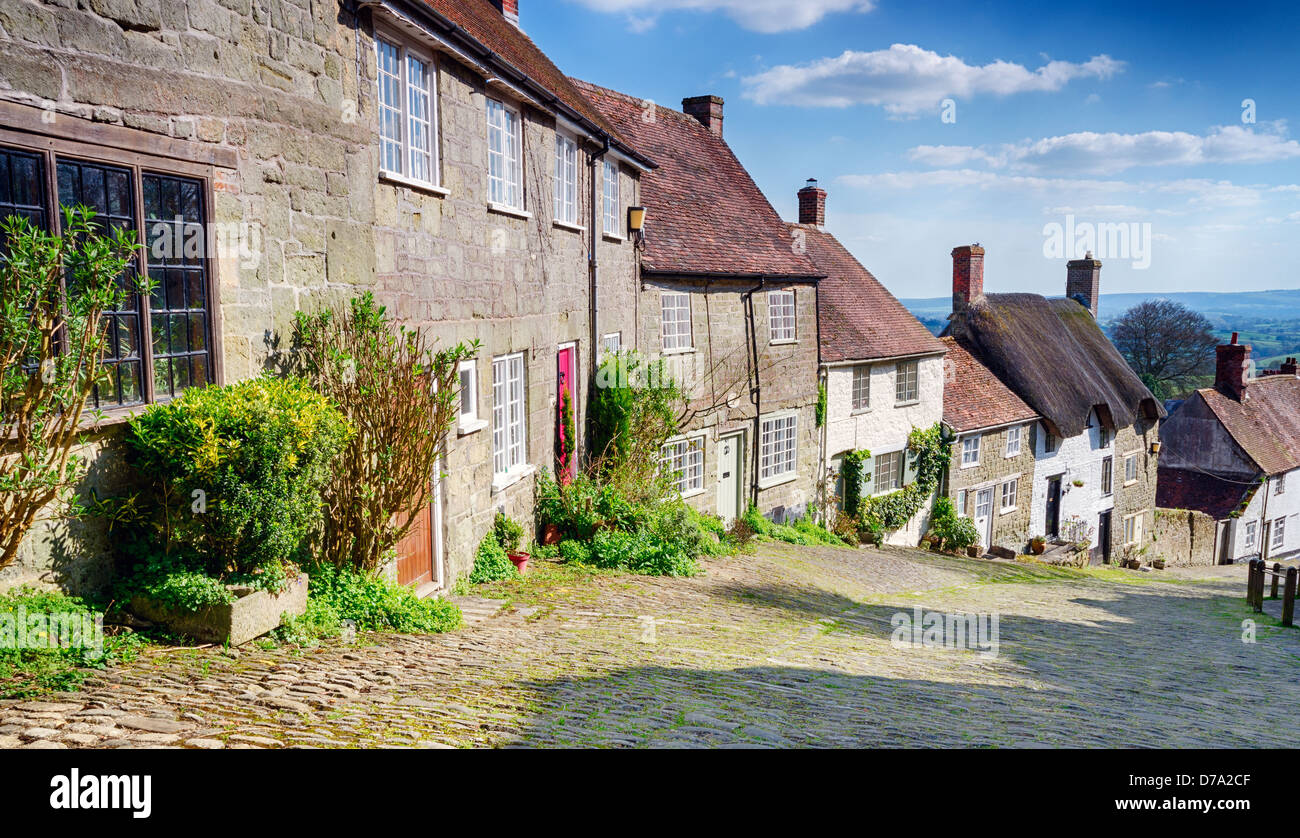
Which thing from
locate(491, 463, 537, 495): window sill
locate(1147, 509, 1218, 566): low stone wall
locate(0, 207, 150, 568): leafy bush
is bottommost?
locate(1147, 509, 1218, 566): low stone wall

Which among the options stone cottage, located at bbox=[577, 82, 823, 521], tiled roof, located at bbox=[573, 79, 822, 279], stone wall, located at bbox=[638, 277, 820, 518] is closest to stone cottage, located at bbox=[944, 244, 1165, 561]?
stone wall, located at bbox=[638, 277, 820, 518]

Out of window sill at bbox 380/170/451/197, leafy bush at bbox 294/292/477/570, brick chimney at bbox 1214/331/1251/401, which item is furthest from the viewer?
brick chimney at bbox 1214/331/1251/401

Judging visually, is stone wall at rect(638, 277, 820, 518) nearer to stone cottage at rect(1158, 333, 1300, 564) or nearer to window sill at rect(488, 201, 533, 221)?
window sill at rect(488, 201, 533, 221)

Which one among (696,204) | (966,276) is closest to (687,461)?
(696,204)

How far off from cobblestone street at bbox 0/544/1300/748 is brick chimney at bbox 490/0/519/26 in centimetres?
1022

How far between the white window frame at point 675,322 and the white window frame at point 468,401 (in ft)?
24.8

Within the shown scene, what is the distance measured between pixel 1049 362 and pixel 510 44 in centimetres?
2301

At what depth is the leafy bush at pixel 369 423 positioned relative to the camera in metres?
7.43

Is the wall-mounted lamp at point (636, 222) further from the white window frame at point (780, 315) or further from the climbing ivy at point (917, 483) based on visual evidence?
the climbing ivy at point (917, 483)

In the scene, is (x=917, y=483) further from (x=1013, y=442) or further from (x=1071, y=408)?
(x=1071, y=408)

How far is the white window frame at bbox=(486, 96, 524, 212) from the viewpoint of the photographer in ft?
34.7

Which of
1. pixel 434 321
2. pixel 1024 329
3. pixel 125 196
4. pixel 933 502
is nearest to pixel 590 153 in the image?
pixel 434 321

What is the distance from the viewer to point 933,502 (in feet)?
83.7

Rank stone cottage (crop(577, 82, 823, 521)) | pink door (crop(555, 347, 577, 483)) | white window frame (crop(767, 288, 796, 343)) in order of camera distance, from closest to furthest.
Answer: pink door (crop(555, 347, 577, 483)) → stone cottage (crop(577, 82, 823, 521)) → white window frame (crop(767, 288, 796, 343))
